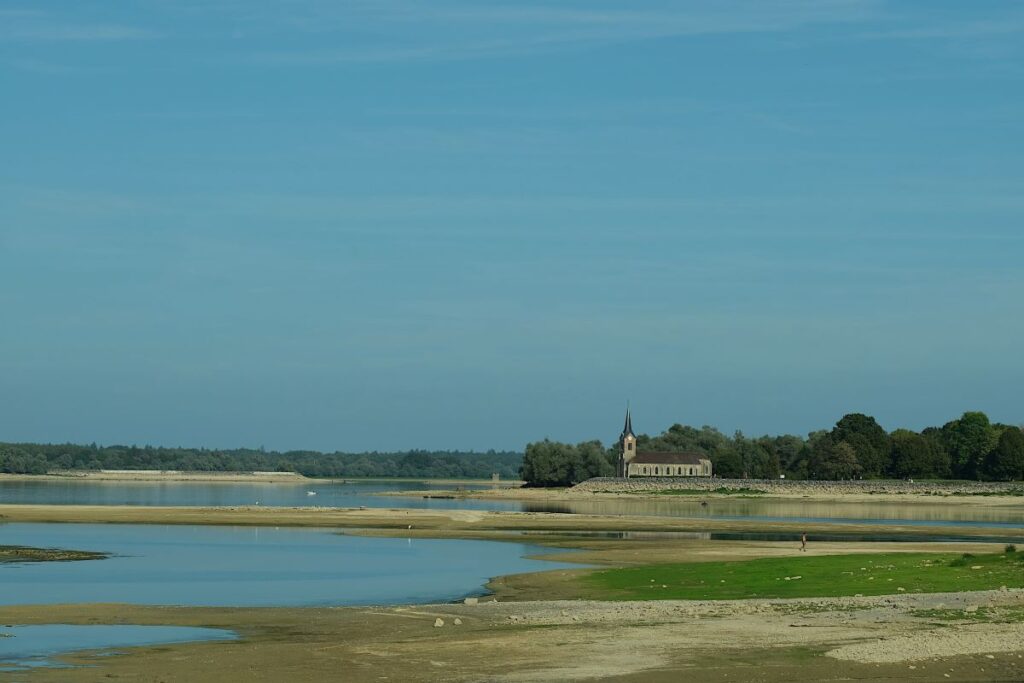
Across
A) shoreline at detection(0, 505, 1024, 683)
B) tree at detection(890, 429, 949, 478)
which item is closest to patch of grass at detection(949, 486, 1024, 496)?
tree at detection(890, 429, 949, 478)

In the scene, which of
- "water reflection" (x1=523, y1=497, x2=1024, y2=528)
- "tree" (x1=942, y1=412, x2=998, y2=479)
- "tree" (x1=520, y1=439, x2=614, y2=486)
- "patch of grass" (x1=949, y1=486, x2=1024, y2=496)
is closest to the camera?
"water reflection" (x1=523, y1=497, x2=1024, y2=528)

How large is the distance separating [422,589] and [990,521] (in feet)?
207

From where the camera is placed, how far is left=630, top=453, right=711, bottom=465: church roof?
180250 mm

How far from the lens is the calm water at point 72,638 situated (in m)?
26.6

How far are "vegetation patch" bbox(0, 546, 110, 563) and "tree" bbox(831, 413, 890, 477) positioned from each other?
404 ft

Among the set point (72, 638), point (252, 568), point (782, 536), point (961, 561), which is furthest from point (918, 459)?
point (72, 638)

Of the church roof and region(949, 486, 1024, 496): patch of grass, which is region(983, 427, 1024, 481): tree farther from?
the church roof

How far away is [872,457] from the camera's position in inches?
Answer: 6496

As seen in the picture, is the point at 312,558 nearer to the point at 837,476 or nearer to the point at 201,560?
the point at 201,560

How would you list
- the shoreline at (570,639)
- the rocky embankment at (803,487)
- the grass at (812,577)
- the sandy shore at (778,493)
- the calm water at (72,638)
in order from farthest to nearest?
the rocky embankment at (803,487) → the sandy shore at (778,493) → the grass at (812,577) → the calm water at (72,638) → the shoreline at (570,639)

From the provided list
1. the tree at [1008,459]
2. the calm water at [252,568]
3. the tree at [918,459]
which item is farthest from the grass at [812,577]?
the tree at [918,459]

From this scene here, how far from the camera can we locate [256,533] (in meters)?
76.9

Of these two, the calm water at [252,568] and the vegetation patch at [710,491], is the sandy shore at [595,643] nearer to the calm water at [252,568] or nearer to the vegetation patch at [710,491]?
the calm water at [252,568]

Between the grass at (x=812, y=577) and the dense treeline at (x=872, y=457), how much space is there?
118974 mm
